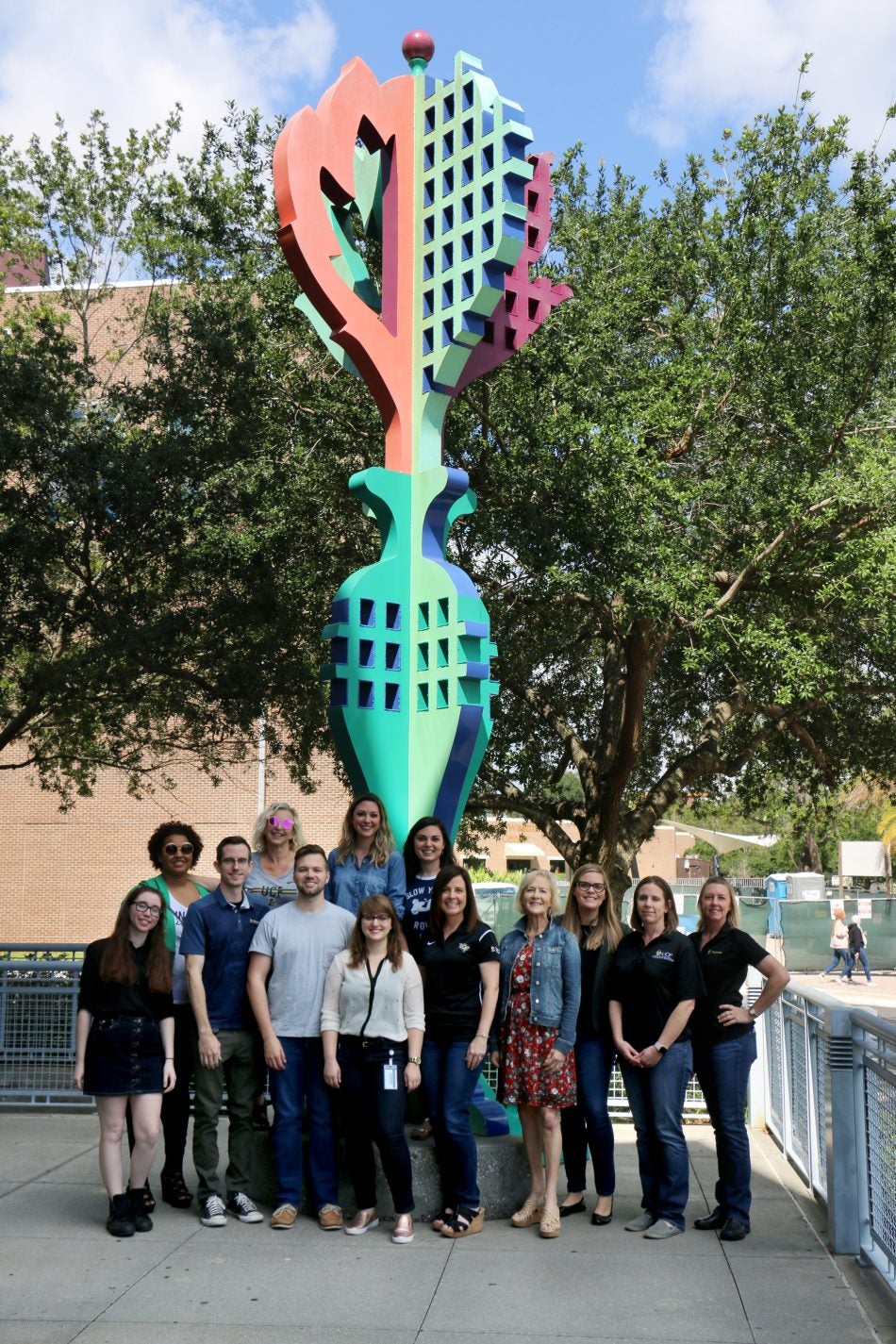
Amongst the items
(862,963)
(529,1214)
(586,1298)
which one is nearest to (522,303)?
(529,1214)

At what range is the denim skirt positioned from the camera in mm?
6480

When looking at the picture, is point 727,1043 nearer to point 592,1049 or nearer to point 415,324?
point 592,1049

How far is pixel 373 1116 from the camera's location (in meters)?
6.46

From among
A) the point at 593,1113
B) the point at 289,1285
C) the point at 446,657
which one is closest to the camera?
the point at 289,1285

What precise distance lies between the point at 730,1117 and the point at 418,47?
22.6ft

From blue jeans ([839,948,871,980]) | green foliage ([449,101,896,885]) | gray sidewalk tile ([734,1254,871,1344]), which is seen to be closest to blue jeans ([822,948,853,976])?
blue jeans ([839,948,871,980])

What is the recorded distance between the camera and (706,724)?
60.0 feet

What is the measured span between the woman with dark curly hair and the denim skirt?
0.33 metres

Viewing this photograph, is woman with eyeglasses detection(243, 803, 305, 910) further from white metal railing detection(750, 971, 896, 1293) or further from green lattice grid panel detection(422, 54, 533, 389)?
green lattice grid panel detection(422, 54, 533, 389)

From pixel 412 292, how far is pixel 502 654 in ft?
27.0

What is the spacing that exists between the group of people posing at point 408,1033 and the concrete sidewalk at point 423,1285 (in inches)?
7.0

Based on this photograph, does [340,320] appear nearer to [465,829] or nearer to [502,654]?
[502,654]

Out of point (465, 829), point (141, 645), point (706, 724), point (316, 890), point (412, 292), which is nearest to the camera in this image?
point (316, 890)

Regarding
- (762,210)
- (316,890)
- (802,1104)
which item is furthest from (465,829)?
(316,890)
